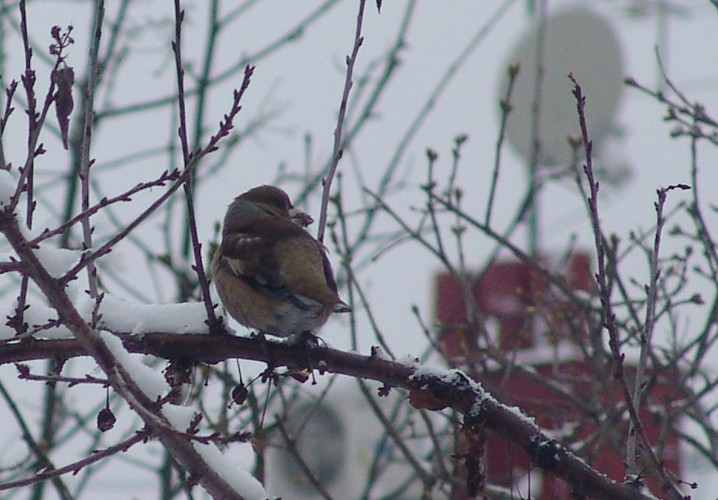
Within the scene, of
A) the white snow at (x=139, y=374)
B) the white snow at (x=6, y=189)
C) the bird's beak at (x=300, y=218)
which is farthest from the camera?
the bird's beak at (x=300, y=218)

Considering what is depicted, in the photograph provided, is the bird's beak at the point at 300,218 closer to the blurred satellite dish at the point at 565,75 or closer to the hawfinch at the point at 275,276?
the hawfinch at the point at 275,276

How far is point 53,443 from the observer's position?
5531 mm

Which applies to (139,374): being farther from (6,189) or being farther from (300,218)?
(300,218)

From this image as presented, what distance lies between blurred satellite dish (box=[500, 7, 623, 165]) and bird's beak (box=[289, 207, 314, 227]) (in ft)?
16.0

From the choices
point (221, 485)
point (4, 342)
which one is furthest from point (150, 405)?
point (4, 342)

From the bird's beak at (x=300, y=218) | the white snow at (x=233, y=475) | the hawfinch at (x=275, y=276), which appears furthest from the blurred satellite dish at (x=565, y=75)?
the white snow at (x=233, y=475)

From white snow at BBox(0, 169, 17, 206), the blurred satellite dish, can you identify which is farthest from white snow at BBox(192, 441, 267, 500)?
the blurred satellite dish

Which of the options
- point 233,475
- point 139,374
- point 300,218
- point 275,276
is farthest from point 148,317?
point 300,218

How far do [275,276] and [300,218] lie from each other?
0.61m

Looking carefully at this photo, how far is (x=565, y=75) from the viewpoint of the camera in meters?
9.43

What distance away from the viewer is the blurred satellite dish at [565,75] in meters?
9.34

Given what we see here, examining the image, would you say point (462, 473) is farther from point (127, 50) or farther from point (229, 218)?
point (127, 50)

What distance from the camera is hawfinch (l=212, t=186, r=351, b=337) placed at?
3.65 m

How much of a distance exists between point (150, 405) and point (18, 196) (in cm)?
Result: 49
